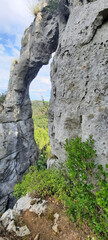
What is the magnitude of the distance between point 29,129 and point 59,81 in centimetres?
1074

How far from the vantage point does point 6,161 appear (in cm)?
1277

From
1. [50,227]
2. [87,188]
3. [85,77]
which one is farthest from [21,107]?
[87,188]

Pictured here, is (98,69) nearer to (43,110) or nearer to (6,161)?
(43,110)

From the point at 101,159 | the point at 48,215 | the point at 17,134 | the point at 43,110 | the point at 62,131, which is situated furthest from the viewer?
the point at 43,110

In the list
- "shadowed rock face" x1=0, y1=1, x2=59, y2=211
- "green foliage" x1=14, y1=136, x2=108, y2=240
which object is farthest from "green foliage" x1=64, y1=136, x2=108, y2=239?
"shadowed rock face" x1=0, y1=1, x2=59, y2=211

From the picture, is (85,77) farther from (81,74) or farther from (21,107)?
(21,107)

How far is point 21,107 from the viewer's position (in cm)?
1495

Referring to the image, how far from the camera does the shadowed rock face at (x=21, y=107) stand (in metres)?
11.2

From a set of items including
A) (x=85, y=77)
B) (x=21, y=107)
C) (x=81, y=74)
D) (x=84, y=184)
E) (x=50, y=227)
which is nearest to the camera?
(x=84, y=184)

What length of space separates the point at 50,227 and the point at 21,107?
501 inches

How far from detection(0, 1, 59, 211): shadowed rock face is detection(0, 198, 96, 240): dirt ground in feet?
28.4

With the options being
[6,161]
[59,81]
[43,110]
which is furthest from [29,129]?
[59,81]

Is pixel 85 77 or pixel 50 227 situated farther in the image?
pixel 85 77

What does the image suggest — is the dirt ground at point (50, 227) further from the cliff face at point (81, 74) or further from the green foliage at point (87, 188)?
the cliff face at point (81, 74)
